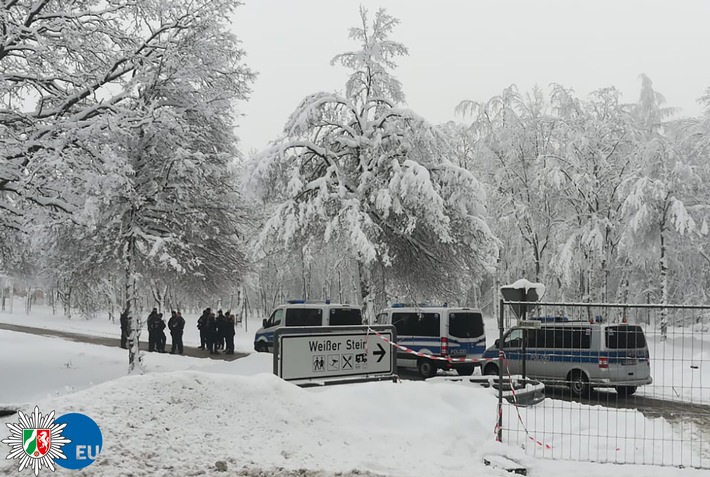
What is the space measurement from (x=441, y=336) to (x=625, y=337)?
10.1m

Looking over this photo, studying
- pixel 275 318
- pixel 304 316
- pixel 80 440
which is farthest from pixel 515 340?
pixel 275 318

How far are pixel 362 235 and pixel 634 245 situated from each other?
667 inches

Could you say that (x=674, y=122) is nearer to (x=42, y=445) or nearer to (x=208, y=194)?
(x=208, y=194)

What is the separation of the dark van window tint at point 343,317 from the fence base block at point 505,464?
14604mm

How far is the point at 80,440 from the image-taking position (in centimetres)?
652

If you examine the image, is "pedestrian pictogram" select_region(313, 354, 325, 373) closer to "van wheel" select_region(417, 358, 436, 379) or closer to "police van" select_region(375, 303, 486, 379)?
"police van" select_region(375, 303, 486, 379)

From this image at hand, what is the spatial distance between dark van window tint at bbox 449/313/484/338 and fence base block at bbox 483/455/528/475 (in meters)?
11.3

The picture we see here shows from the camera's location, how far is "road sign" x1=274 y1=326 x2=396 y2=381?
9273 millimetres

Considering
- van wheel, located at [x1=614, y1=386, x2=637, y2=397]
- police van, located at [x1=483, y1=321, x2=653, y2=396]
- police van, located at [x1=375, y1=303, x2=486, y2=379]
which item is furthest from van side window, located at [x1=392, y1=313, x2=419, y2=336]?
van wheel, located at [x1=614, y1=386, x2=637, y2=397]

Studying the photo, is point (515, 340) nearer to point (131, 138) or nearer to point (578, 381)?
point (578, 381)

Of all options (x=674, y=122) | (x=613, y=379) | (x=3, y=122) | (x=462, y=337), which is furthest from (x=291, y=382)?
(x=674, y=122)

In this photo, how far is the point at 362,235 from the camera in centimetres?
1719

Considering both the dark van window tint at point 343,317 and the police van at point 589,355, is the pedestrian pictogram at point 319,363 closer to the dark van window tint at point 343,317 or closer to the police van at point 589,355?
the police van at point 589,355

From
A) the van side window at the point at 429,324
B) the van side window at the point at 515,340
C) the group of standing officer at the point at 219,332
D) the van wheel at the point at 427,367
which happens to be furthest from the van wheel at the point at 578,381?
the group of standing officer at the point at 219,332
